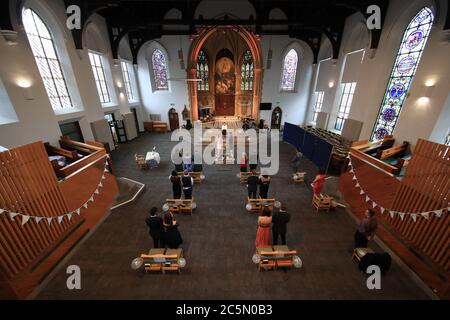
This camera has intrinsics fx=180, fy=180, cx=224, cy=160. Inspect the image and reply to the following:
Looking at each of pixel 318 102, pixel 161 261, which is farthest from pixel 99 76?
pixel 318 102

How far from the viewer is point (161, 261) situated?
3.56 meters

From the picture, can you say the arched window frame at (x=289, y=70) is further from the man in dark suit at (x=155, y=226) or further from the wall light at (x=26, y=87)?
the wall light at (x=26, y=87)

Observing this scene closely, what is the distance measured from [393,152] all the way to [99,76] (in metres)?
14.5

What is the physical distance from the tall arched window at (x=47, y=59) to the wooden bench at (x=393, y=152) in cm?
1240

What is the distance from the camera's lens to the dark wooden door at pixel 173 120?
1518cm

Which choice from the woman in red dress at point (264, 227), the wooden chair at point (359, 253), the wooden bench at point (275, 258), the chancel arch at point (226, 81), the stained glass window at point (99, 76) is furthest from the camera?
the chancel arch at point (226, 81)

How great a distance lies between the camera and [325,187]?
6.79 meters

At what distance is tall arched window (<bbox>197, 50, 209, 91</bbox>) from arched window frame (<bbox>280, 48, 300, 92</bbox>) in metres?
7.52

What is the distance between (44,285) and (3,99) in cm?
575

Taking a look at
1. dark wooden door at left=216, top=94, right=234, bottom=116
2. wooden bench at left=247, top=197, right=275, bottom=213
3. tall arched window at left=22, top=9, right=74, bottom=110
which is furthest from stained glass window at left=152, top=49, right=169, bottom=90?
wooden bench at left=247, top=197, right=275, bottom=213

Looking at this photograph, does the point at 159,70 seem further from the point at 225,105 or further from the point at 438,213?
the point at 438,213

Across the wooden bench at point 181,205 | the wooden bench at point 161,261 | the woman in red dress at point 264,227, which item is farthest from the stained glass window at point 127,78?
the woman in red dress at point 264,227
